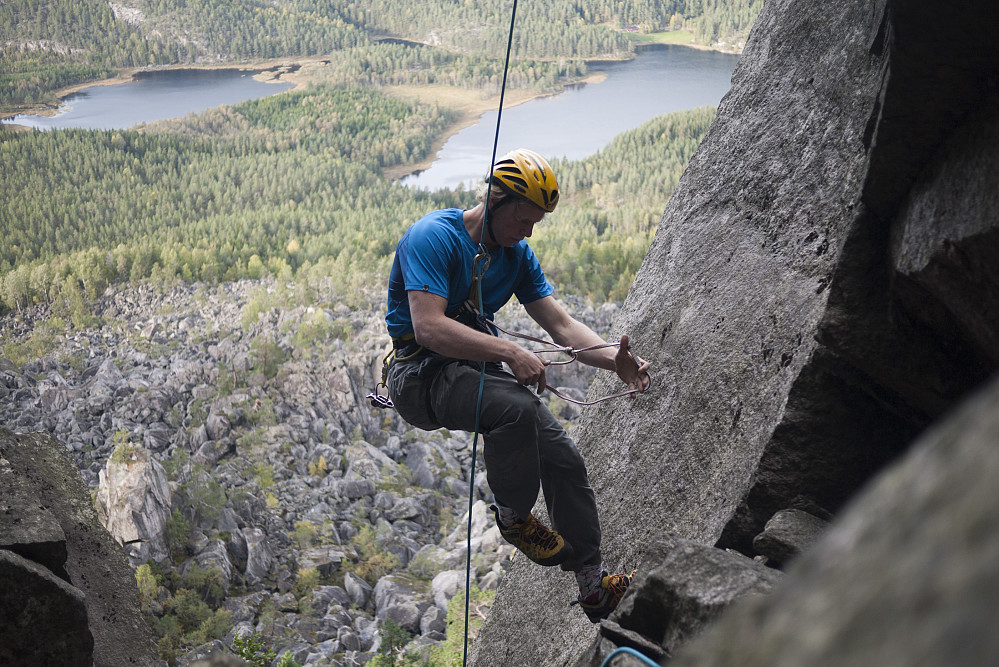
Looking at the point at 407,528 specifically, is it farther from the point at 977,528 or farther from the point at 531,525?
the point at 977,528

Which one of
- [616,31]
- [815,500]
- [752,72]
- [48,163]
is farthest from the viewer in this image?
[616,31]

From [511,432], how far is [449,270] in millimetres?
904

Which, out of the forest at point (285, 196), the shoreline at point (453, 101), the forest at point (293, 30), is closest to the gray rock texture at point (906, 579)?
the forest at point (285, 196)

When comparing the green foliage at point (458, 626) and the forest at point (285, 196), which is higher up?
the forest at point (285, 196)

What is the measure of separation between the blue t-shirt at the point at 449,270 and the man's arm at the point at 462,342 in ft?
0.27

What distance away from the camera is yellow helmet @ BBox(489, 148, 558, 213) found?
3633 mm

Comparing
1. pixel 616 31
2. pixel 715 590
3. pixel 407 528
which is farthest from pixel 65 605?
pixel 616 31

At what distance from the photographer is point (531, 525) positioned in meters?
3.68

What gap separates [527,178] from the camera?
364cm

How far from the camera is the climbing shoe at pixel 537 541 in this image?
144 inches

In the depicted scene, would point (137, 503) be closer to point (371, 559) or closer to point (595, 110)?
point (371, 559)

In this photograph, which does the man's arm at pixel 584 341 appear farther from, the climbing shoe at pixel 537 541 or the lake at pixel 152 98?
the lake at pixel 152 98

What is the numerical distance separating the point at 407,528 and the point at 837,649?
22.3 m

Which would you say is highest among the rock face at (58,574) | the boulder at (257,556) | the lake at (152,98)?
the rock face at (58,574)
